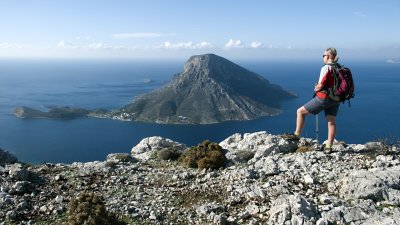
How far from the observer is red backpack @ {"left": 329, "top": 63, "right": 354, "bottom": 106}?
515 inches

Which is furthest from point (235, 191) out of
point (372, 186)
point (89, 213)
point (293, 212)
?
point (89, 213)

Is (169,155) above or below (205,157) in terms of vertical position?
below

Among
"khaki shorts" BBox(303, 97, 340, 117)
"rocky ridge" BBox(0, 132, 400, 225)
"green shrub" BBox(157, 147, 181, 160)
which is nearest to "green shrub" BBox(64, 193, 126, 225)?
"rocky ridge" BBox(0, 132, 400, 225)

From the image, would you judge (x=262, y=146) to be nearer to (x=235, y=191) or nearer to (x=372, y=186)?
(x=235, y=191)

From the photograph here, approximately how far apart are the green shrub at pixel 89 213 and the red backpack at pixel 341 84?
28.7ft

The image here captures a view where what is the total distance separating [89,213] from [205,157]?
818cm

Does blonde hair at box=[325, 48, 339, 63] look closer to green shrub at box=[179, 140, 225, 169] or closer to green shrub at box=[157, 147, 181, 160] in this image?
green shrub at box=[179, 140, 225, 169]

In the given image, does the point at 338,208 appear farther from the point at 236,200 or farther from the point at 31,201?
the point at 31,201

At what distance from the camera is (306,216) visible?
34.4ft

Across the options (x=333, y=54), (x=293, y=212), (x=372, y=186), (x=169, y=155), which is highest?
(x=333, y=54)

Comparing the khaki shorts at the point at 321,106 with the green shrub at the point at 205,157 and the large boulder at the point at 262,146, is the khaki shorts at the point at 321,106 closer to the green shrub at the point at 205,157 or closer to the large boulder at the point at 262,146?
the green shrub at the point at 205,157

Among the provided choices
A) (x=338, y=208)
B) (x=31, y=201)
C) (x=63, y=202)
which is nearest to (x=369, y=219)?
(x=338, y=208)

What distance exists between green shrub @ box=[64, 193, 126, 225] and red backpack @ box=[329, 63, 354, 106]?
874 cm

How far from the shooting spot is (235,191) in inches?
513
